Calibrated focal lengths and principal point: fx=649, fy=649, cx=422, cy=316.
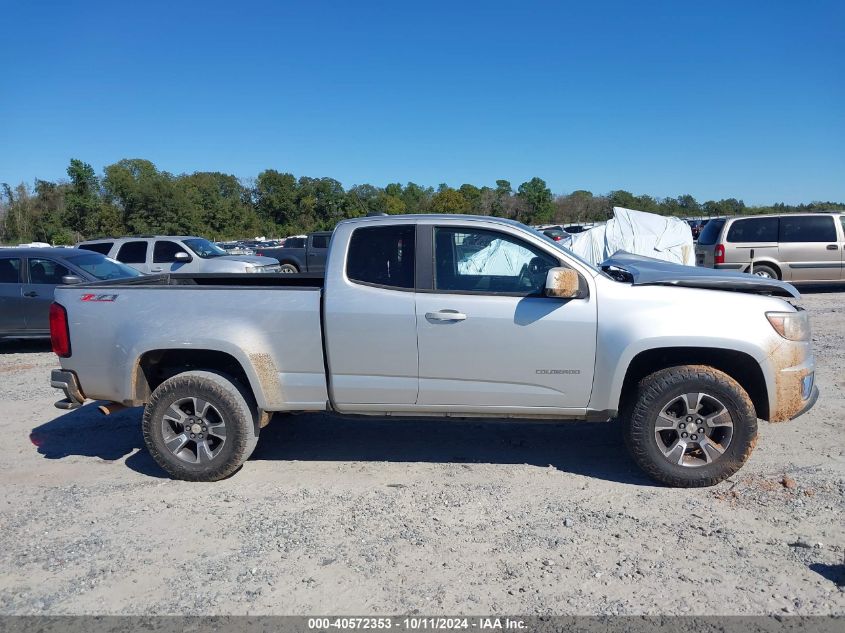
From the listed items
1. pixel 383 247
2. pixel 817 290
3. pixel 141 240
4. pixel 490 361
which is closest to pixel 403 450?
pixel 490 361

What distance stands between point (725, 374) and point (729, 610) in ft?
5.80

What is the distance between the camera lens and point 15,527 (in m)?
4.18

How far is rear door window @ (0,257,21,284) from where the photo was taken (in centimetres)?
991

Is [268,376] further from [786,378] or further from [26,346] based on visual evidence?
[26,346]

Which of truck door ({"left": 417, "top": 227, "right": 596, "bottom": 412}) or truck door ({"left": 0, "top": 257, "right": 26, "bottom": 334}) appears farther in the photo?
truck door ({"left": 0, "top": 257, "right": 26, "bottom": 334})

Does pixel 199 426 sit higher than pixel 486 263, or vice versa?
pixel 486 263

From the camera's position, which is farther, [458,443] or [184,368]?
[458,443]

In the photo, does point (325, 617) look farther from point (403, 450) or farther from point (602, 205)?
point (602, 205)

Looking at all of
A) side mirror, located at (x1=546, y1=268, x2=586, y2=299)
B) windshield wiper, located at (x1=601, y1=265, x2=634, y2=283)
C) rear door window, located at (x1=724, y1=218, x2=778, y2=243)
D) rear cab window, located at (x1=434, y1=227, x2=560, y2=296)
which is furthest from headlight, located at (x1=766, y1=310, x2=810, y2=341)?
rear door window, located at (x1=724, y1=218, x2=778, y2=243)

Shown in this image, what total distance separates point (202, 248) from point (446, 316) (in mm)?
11601

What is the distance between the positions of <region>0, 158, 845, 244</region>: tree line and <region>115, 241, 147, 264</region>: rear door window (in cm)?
3407

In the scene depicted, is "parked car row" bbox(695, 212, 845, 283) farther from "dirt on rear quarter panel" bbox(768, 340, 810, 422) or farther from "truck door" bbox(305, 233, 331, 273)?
"truck door" bbox(305, 233, 331, 273)

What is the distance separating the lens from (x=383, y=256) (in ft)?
15.4

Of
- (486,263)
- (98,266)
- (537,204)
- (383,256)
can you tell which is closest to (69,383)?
(383,256)
